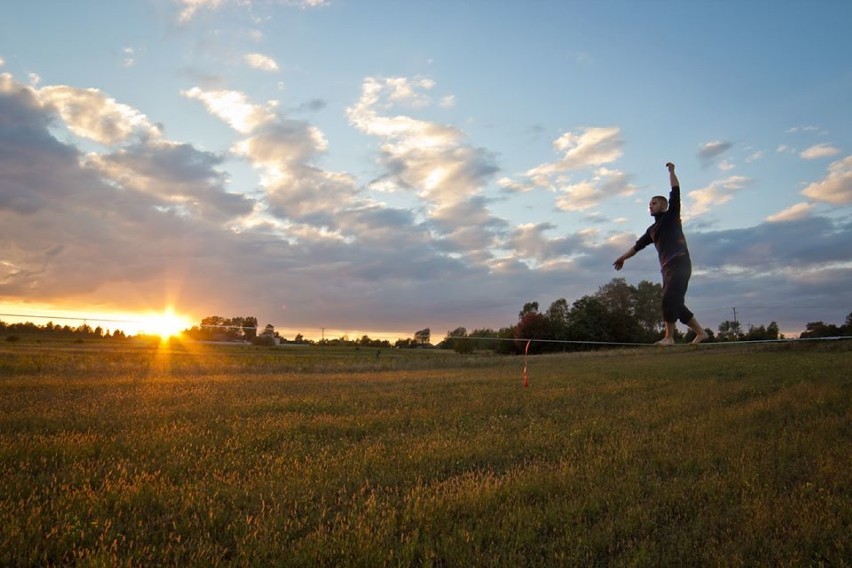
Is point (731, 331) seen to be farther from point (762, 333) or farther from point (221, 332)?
point (221, 332)

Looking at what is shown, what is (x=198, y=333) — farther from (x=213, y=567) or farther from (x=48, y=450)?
(x=213, y=567)

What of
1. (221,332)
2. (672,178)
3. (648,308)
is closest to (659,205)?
(672,178)

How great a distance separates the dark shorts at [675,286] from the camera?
160 inches

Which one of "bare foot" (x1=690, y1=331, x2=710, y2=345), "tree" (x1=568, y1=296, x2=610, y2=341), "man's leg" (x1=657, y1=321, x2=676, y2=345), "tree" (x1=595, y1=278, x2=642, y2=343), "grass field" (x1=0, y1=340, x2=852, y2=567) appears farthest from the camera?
"tree" (x1=568, y1=296, x2=610, y2=341)

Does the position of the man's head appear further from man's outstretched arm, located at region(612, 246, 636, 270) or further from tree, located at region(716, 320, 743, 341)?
tree, located at region(716, 320, 743, 341)

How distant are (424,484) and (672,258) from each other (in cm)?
531

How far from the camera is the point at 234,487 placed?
723 centimetres

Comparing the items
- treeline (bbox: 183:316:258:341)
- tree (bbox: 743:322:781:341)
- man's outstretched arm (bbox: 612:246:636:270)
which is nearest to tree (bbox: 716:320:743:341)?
tree (bbox: 743:322:781:341)

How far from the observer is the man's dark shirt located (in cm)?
411

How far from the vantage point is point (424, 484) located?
777cm

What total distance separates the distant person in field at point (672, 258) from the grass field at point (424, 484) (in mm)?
2195

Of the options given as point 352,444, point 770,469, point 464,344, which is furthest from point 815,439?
point 464,344

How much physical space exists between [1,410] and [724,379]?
2706 centimetres

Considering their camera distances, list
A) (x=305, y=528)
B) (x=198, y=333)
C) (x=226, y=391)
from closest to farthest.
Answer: (x=305, y=528)
(x=226, y=391)
(x=198, y=333)
